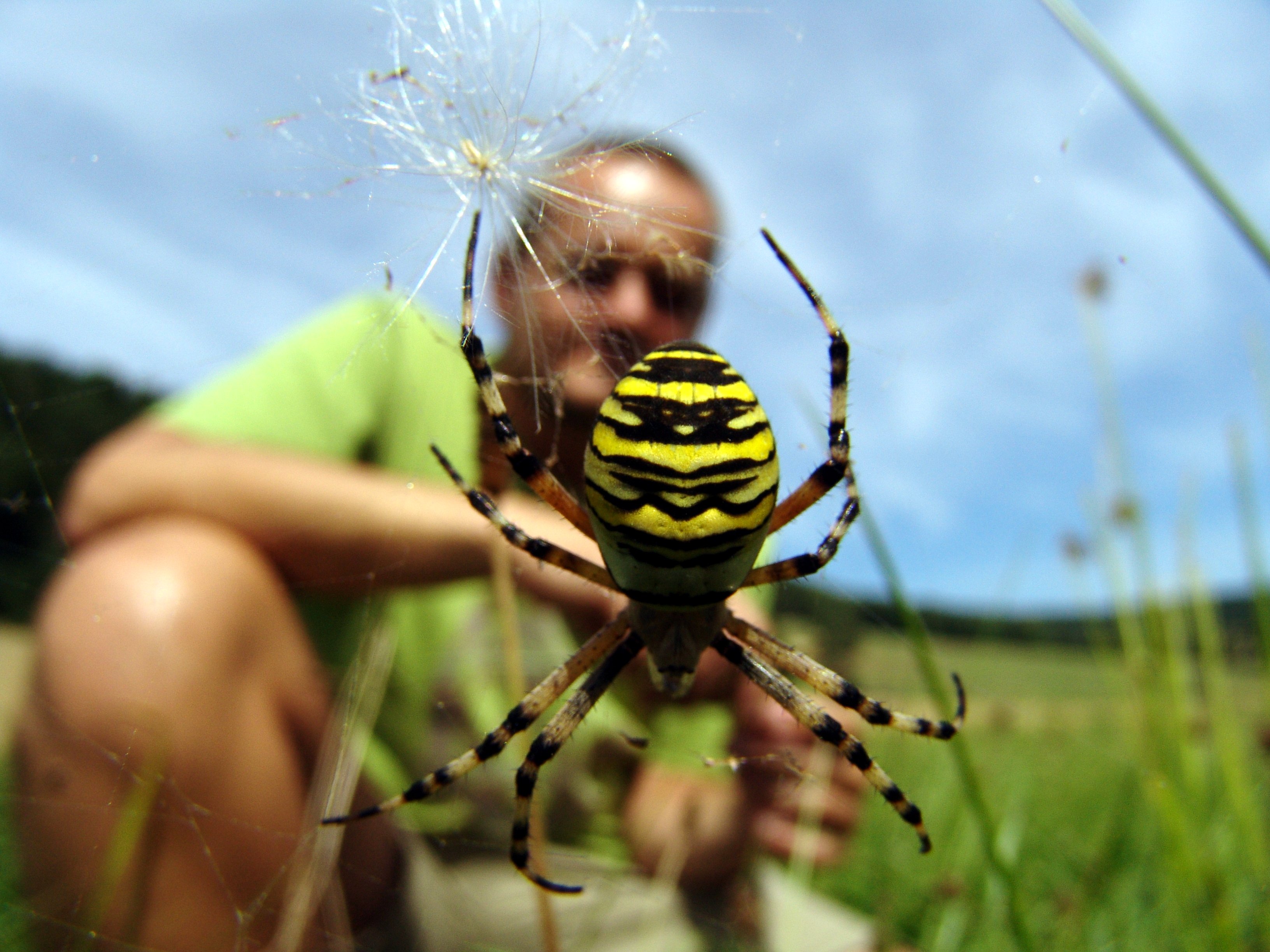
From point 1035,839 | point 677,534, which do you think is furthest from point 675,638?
point 1035,839

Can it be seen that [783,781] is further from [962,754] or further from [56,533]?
[56,533]

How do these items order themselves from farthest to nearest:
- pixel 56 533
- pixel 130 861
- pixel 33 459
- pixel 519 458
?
pixel 56 533
pixel 130 861
pixel 33 459
pixel 519 458

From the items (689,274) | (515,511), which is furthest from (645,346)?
(515,511)

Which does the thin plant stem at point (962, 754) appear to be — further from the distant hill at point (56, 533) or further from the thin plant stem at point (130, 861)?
the thin plant stem at point (130, 861)

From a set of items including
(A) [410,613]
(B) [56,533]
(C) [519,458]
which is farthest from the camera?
(A) [410,613]

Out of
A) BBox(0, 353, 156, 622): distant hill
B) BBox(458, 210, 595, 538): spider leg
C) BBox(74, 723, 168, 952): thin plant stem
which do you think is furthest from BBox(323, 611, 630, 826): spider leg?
BBox(0, 353, 156, 622): distant hill
